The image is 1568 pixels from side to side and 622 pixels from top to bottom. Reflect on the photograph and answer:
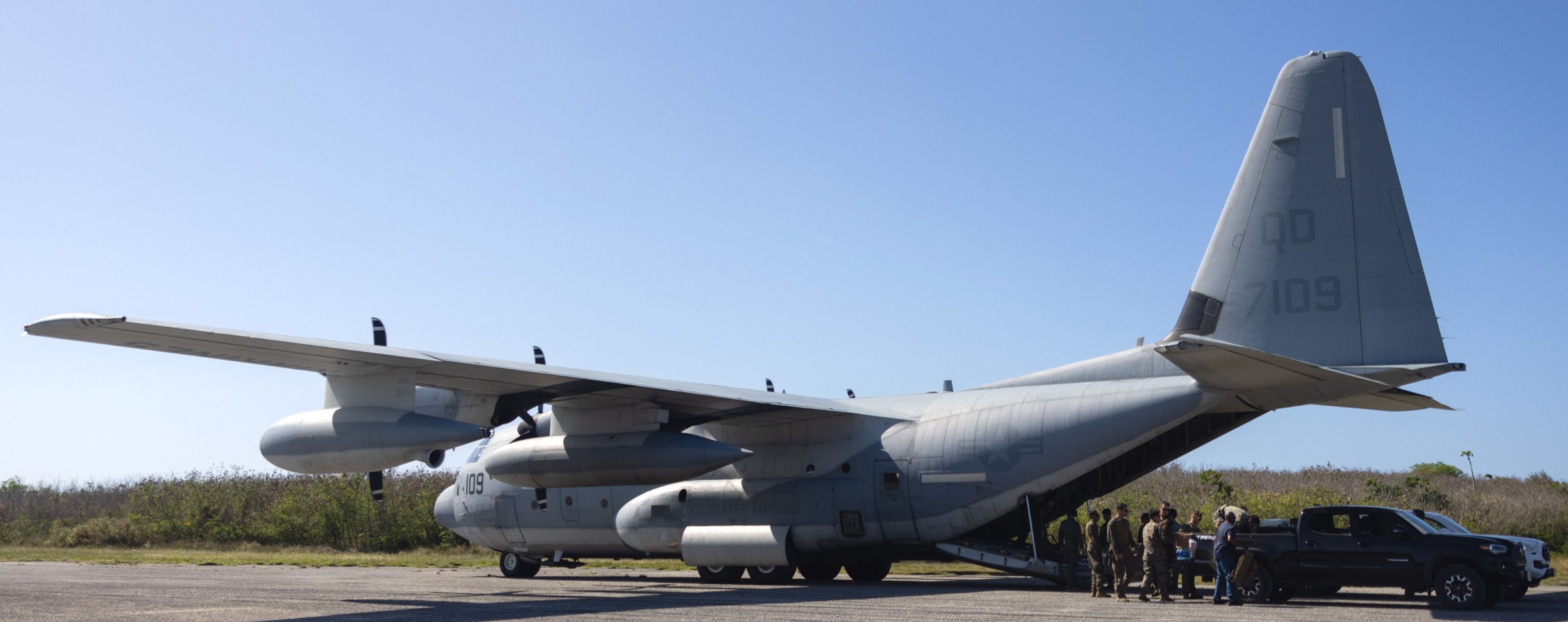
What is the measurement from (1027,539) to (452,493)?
11078 mm

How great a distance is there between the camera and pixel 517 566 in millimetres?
21266

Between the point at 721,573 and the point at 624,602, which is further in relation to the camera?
the point at 721,573

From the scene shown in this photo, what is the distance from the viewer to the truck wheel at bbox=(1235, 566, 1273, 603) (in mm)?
14141

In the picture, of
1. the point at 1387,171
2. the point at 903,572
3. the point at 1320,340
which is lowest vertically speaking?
the point at 903,572

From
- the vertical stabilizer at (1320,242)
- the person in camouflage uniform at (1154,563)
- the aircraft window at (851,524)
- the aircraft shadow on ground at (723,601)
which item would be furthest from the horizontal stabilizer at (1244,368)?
the aircraft window at (851,524)

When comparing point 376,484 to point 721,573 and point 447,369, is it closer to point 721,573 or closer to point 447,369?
point 447,369

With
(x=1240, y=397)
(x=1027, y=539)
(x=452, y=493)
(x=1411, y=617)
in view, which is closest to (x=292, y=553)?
(x=452, y=493)

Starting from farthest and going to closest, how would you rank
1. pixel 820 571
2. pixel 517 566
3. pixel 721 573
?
pixel 517 566 < pixel 721 573 < pixel 820 571

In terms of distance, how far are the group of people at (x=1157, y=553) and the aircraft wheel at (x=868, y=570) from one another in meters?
3.80

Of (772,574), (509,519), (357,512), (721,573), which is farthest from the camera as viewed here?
(357,512)

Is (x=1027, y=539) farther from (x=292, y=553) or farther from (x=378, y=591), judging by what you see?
(x=292, y=553)

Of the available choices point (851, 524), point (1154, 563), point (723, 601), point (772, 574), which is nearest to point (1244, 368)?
point (1154, 563)

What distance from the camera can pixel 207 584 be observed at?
17969 mm

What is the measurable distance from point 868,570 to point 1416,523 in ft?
27.9
